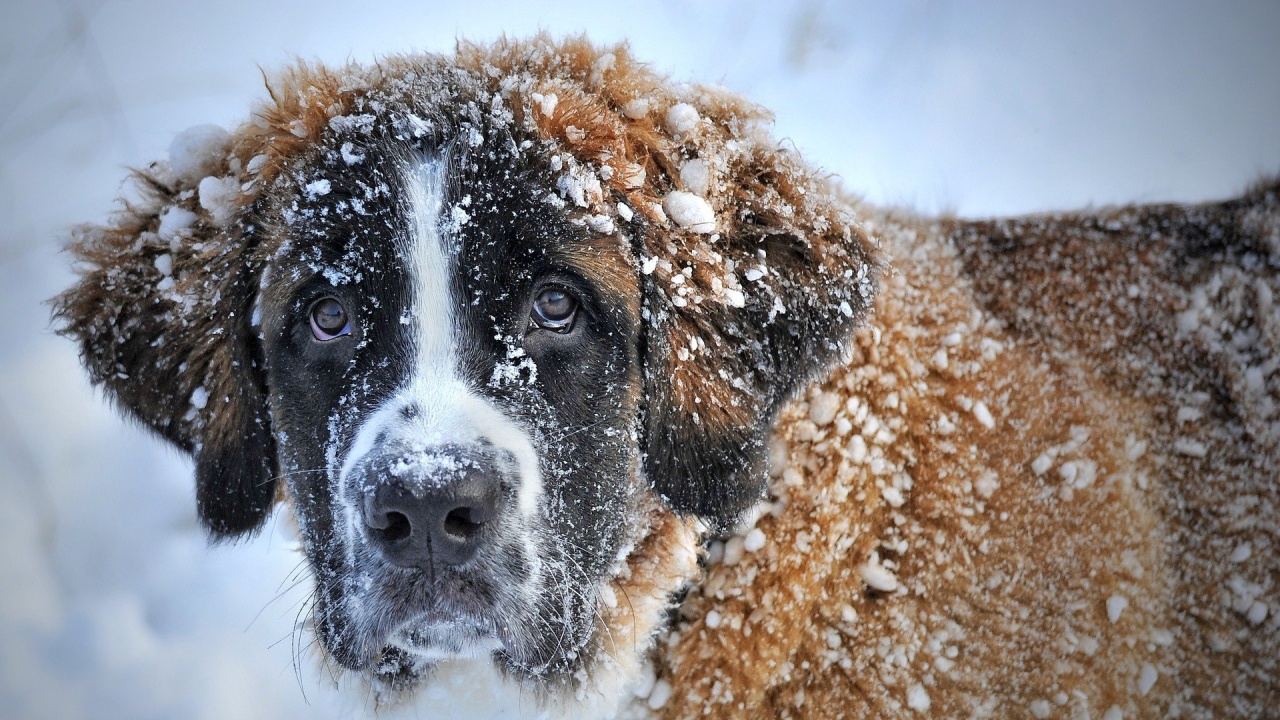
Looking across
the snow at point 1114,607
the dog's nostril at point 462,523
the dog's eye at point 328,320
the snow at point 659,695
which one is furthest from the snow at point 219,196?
the snow at point 1114,607

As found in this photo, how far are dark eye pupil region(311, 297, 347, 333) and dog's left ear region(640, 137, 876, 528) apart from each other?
0.72m

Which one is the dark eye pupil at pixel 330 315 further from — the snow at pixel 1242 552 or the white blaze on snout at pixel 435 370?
the snow at pixel 1242 552

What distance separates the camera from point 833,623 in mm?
2184

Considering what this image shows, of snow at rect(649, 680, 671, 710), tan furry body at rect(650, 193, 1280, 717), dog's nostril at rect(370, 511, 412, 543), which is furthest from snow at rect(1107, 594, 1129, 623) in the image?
dog's nostril at rect(370, 511, 412, 543)

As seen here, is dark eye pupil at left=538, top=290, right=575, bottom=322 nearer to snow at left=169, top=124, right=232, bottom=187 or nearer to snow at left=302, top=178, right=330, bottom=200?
snow at left=302, top=178, right=330, bottom=200

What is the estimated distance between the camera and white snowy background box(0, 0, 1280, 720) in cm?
331

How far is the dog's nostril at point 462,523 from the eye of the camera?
5.38ft

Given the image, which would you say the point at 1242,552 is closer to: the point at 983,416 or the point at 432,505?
the point at 983,416

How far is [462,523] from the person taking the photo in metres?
1.66

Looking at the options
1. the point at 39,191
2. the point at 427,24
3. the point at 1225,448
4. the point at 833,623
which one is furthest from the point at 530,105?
the point at 39,191

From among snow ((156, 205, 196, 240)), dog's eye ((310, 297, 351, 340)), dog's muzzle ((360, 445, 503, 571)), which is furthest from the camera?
snow ((156, 205, 196, 240))

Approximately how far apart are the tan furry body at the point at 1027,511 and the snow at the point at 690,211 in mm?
583

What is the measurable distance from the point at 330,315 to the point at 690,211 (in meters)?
0.88

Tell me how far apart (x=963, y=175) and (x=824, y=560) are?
299 centimetres
